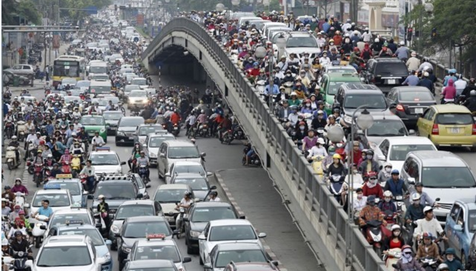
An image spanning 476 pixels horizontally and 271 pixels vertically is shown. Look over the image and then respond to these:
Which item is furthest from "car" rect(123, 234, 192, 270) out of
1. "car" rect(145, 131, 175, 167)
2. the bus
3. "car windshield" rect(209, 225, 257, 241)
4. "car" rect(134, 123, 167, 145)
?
the bus

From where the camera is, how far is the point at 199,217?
3578 centimetres

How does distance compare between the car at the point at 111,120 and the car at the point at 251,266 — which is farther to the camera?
the car at the point at 111,120

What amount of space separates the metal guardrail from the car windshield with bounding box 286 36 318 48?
11.4 ft

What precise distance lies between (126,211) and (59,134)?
17.0 meters

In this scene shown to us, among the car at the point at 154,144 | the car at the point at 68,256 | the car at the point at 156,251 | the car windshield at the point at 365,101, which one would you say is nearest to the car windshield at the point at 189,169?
the car windshield at the point at 365,101

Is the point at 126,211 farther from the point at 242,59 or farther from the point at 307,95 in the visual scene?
the point at 242,59

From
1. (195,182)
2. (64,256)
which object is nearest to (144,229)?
(64,256)

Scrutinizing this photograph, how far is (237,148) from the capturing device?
59.8m

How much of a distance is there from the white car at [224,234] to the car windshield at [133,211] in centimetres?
357

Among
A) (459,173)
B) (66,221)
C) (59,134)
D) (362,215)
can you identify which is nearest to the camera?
(362,215)

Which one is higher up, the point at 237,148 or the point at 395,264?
the point at 395,264

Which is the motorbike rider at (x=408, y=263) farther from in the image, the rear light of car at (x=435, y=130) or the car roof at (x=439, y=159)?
the rear light of car at (x=435, y=130)

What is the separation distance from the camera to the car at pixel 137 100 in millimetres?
79188

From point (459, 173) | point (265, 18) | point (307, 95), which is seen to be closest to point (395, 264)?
point (459, 173)
